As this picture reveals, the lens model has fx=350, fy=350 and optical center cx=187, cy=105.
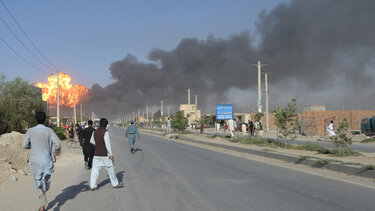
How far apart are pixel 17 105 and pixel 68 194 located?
24.9m

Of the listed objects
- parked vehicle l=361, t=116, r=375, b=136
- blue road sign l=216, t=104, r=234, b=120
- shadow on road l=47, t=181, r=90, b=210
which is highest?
blue road sign l=216, t=104, r=234, b=120

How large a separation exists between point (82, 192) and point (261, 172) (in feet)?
19.1

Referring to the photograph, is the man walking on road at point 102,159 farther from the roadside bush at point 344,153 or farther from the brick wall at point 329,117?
the brick wall at point 329,117

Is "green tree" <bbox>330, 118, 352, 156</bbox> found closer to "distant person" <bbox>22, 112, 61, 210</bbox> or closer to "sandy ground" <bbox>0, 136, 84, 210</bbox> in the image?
"sandy ground" <bbox>0, 136, 84, 210</bbox>

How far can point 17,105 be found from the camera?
99.0 feet

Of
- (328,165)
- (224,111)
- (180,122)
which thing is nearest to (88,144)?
(328,165)

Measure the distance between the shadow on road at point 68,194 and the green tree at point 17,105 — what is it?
21.5 metres

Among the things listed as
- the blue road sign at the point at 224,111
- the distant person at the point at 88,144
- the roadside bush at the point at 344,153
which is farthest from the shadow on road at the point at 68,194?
the blue road sign at the point at 224,111

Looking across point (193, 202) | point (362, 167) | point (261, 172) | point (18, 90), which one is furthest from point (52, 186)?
point (18, 90)

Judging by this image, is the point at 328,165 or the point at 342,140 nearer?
the point at 328,165

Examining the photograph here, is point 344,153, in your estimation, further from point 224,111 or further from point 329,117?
point 329,117

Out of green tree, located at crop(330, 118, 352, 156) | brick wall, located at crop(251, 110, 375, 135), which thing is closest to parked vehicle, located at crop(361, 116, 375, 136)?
brick wall, located at crop(251, 110, 375, 135)

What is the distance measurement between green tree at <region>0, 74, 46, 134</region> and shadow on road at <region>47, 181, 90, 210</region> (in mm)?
21472

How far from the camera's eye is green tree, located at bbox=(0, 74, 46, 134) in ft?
93.6
